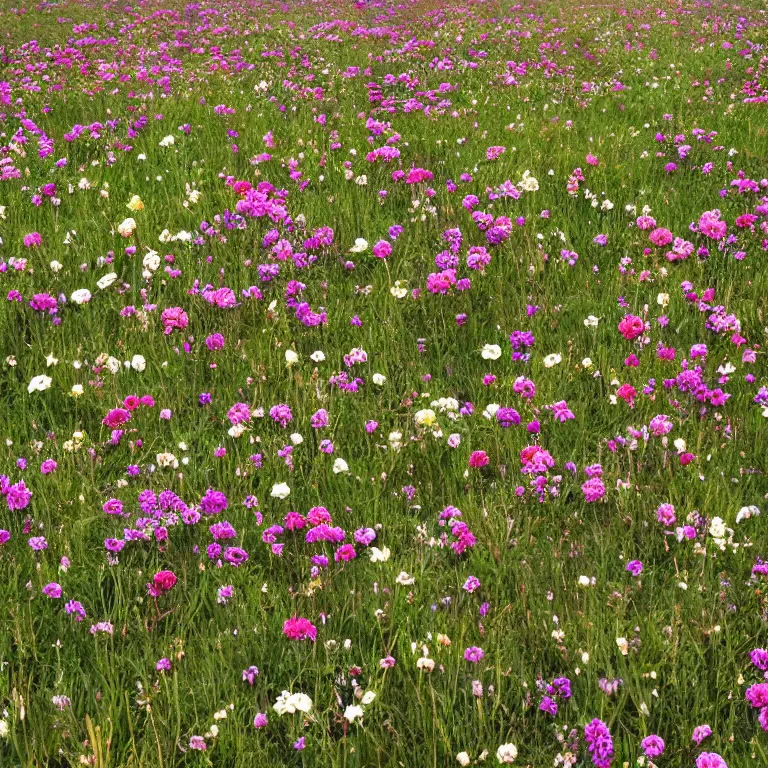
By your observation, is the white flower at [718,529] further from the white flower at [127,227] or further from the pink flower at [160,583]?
the white flower at [127,227]

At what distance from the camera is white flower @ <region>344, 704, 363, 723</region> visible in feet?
7.91

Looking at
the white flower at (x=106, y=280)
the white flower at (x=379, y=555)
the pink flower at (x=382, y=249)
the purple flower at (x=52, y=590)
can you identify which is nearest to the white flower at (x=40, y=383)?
the white flower at (x=106, y=280)

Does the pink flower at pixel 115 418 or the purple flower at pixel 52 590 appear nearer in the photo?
the purple flower at pixel 52 590

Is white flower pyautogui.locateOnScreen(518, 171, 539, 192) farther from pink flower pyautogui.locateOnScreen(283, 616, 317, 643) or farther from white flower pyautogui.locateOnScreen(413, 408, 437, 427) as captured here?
pink flower pyautogui.locateOnScreen(283, 616, 317, 643)

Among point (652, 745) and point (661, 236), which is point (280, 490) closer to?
point (652, 745)

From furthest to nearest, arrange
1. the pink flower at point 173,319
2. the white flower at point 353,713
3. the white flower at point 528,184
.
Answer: the white flower at point 528,184 < the pink flower at point 173,319 < the white flower at point 353,713

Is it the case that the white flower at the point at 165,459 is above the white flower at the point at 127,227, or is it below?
below

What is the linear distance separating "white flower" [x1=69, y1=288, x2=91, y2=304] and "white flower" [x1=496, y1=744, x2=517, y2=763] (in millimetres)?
3476

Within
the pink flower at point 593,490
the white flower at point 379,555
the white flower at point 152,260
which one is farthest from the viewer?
the white flower at point 152,260

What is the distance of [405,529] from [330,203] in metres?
3.34

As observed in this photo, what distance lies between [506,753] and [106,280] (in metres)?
3.60

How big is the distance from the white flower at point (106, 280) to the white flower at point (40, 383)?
2.91ft

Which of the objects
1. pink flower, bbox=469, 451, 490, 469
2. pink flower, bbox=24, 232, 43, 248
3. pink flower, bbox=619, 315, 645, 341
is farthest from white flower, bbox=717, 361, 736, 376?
pink flower, bbox=24, 232, 43, 248

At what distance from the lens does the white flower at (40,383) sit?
3988mm
